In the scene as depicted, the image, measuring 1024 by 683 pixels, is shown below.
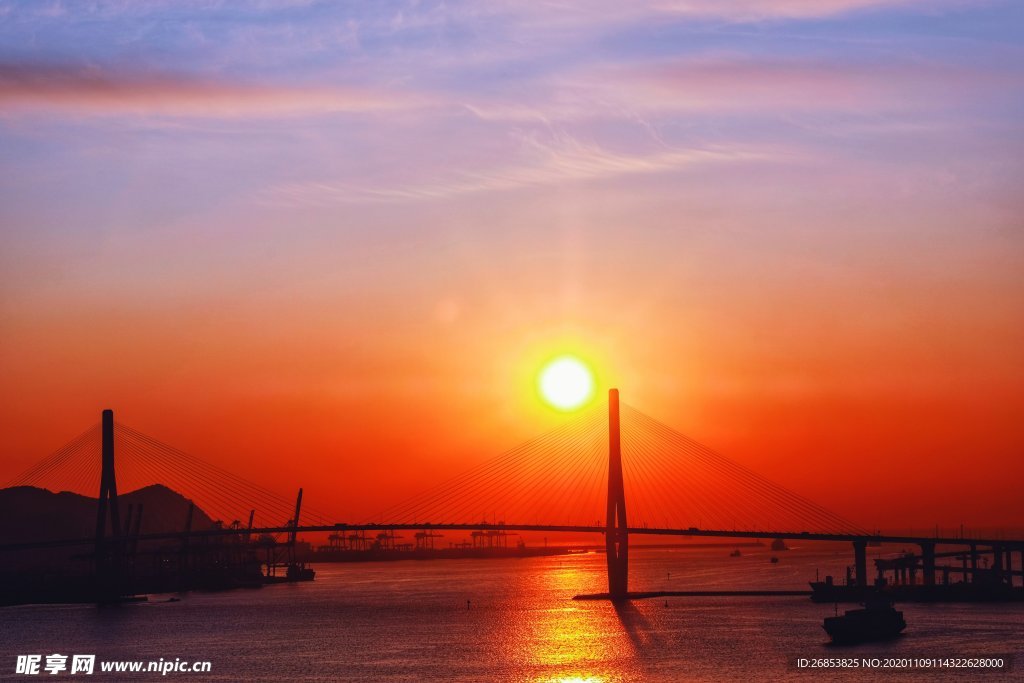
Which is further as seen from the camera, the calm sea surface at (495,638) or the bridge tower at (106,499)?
the bridge tower at (106,499)

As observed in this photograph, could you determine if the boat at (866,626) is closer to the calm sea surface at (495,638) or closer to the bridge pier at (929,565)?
the calm sea surface at (495,638)

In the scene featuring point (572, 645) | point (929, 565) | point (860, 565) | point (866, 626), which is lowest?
point (572, 645)

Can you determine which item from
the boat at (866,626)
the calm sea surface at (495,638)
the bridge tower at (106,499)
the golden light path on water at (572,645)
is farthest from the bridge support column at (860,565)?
the bridge tower at (106,499)

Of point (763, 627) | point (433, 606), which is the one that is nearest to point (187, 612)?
point (433, 606)

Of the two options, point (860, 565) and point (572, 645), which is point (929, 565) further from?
point (572, 645)

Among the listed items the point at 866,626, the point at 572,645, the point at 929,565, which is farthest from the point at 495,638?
the point at 929,565
